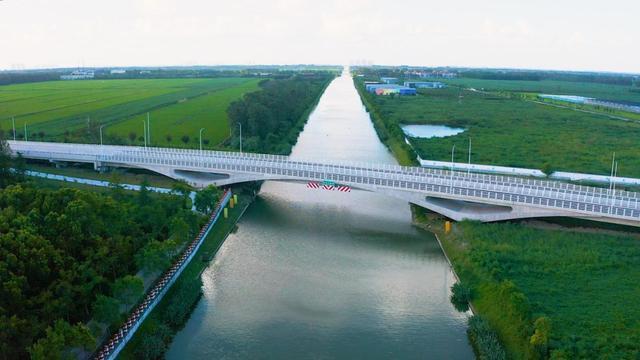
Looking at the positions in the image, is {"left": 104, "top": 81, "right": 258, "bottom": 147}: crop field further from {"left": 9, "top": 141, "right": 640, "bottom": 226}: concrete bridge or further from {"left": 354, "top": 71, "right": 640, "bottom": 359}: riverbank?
{"left": 354, "top": 71, "right": 640, "bottom": 359}: riverbank

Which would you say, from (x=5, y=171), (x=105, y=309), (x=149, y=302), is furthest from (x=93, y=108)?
(x=105, y=309)

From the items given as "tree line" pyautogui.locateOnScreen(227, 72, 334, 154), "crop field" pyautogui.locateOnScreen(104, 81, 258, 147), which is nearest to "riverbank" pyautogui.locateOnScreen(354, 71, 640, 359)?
"tree line" pyautogui.locateOnScreen(227, 72, 334, 154)

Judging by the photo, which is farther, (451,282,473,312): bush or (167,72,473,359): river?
(451,282,473,312): bush

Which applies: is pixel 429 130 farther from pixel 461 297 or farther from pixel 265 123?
pixel 461 297

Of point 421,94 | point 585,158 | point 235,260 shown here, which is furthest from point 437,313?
point 421,94

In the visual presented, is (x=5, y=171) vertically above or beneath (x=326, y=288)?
above

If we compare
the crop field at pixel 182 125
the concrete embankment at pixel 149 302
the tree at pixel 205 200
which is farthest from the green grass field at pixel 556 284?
the crop field at pixel 182 125
